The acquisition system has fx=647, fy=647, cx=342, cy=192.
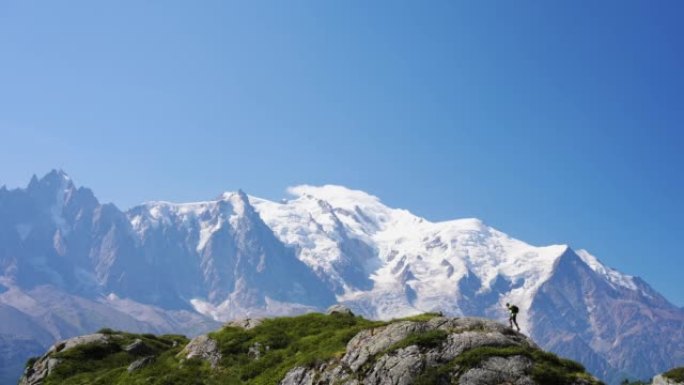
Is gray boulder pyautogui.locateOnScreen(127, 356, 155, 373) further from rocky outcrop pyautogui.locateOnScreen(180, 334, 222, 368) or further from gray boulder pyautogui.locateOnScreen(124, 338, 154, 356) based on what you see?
gray boulder pyautogui.locateOnScreen(124, 338, 154, 356)

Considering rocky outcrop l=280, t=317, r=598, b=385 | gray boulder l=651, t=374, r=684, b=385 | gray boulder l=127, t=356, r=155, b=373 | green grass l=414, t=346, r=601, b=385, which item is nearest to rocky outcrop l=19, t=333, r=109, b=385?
gray boulder l=127, t=356, r=155, b=373

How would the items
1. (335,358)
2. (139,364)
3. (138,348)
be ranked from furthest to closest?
1. (138,348)
2. (139,364)
3. (335,358)

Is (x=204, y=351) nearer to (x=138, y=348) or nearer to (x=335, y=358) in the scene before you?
(x=138, y=348)

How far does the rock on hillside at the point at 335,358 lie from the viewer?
45219 millimetres

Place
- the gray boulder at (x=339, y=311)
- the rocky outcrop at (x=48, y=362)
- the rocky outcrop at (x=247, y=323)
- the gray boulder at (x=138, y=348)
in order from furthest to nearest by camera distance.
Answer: the gray boulder at (x=138, y=348), the gray boulder at (x=339, y=311), the rocky outcrop at (x=247, y=323), the rocky outcrop at (x=48, y=362)

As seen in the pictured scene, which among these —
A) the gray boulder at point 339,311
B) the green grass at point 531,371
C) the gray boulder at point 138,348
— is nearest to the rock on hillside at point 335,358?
the green grass at point 531,371

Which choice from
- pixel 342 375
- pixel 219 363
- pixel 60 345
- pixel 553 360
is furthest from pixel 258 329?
pixel 553 360

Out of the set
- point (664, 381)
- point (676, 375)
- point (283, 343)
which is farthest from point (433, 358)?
point (676, 375)

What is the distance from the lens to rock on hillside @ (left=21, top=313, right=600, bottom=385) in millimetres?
45219

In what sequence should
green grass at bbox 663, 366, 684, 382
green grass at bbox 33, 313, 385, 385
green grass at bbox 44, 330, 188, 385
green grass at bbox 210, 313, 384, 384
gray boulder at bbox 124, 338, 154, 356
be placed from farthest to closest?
green grass at bbox 663, 366, 684, 382 < gray boulder at bbox 124, 338, 154, 356 < green grass at bbox 44, 330, 188, 385 < green grass at bbox 33, 313, 385, 385 < green grass at bbox 210, 313, 384, 384

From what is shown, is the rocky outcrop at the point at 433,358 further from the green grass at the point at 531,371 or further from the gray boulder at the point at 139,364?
the gray boulder at the point at 139,364

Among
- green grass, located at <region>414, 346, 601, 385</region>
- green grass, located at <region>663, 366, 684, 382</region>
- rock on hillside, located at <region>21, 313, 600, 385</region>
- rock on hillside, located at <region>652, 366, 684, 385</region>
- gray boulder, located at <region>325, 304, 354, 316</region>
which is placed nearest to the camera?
green grass, located at <region>414, 346, 601, 385</region>

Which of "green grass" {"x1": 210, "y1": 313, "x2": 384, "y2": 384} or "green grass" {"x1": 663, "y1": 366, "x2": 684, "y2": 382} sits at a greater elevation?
"green grass" {"x1": 663, "y1": 366, "x2": 684, "y2": 382}

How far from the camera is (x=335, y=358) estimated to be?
51.0 metres
